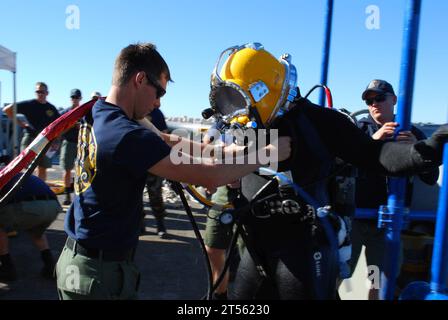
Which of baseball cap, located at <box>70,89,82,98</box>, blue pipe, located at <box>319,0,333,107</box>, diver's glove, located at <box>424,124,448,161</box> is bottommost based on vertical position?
diver's glove, located at <box>424,124,448,161</box>

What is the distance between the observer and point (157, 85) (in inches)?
67.9

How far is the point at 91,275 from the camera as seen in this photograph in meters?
1.65

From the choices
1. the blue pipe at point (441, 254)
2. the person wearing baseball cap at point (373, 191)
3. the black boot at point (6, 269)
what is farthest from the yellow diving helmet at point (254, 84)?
the black boot at point (6, 269)

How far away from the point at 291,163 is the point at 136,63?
2.62ft

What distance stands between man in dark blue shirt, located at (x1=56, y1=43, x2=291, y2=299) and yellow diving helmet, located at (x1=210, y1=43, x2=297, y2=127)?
0.16 m

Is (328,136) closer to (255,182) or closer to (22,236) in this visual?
(255,182)

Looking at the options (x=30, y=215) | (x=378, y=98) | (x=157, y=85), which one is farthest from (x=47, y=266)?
(x=378, y=98)

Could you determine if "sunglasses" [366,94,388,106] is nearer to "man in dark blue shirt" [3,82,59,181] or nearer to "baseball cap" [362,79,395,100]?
"baseball cap" [362,79,395,100]

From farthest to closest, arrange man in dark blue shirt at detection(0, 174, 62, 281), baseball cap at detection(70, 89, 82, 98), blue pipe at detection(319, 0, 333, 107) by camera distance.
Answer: baseball cap at detection(70, 89, 82, 98) → man in dark blue shirt at detection(0, 174, 62, 281) → blue pipe at detection(319, 0, 333, 107)

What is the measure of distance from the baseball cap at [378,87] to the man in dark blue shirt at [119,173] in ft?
5.46

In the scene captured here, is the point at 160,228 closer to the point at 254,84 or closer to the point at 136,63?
the point at 136,63

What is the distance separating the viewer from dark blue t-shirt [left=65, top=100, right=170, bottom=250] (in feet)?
4.95

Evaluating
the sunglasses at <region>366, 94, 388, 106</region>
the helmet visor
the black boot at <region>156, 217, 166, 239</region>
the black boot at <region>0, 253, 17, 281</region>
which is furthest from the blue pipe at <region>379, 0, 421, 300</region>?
the black boot at <region>156, 217, 166, 239</region>

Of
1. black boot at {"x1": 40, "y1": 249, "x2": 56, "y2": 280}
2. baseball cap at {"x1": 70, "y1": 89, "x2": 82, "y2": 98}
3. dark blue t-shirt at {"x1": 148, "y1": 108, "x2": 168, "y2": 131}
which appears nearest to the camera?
black boot at {"x1": 40, "y1": 249, "x2": 56, "y2": 280}
